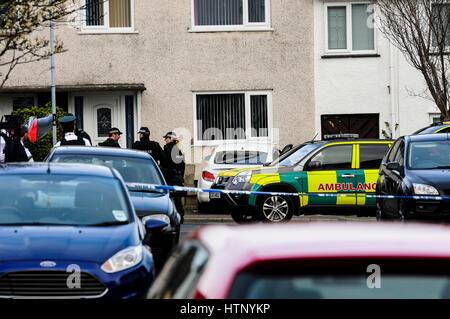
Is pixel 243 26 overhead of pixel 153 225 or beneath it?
overhead

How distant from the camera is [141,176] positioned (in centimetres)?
1224

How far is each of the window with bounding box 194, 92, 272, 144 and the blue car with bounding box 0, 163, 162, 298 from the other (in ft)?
57.8

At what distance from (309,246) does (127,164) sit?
9.51m

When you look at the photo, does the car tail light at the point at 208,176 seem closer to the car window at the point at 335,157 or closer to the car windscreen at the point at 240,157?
the car windscreen at the point at 240,157

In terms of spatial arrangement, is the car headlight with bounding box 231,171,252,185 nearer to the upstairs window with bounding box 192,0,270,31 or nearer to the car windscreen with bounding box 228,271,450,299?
the upstairs window with bounding box 192,0,270,31

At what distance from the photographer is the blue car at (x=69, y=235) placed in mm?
6902

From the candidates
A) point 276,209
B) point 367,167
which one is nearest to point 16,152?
point 276,209

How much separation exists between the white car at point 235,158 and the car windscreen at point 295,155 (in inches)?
103

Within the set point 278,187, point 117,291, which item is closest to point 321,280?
point 117,291

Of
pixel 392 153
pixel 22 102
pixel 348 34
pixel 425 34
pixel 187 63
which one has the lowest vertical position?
pixel 392 153

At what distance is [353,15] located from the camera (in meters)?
26.7

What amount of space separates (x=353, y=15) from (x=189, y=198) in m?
8.05

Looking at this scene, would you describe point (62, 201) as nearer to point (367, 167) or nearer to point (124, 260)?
point (124, 260)

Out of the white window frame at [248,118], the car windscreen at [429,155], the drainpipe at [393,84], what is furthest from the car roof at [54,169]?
the drainpipe at [393,84]
